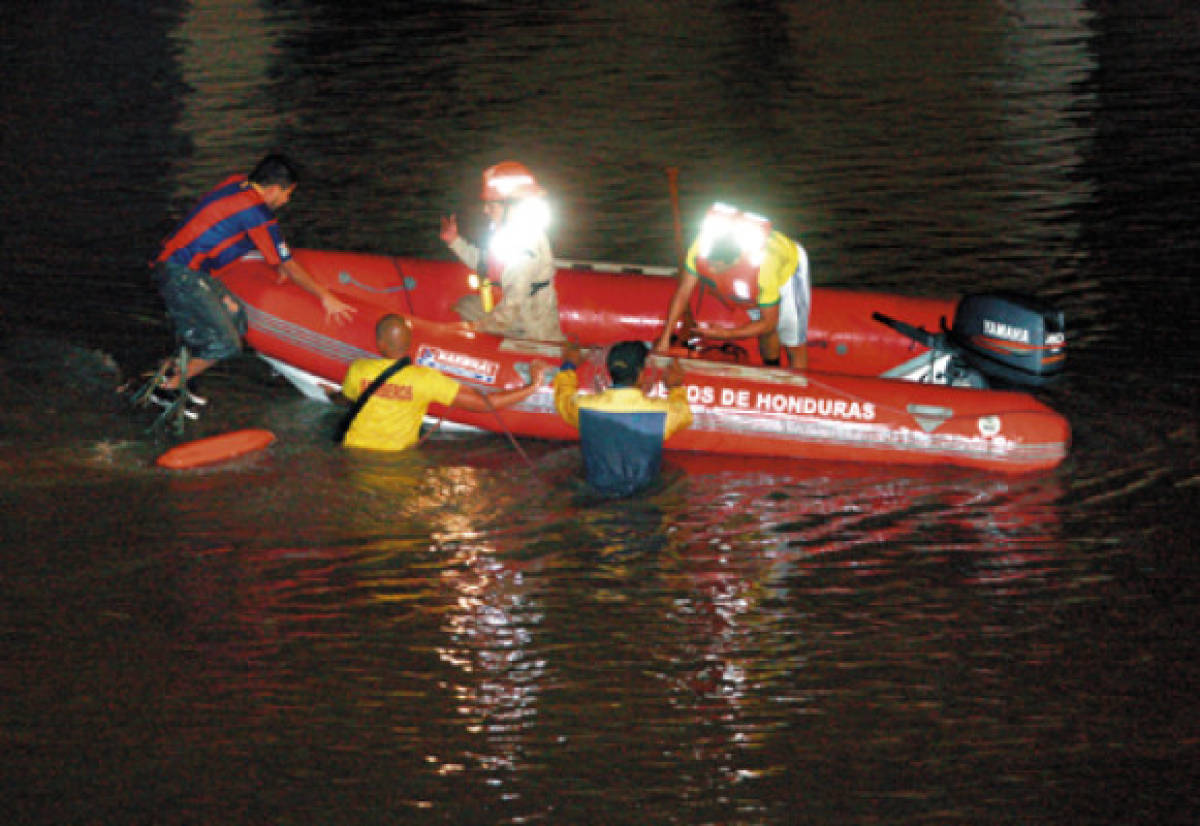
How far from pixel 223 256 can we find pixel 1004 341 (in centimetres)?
407

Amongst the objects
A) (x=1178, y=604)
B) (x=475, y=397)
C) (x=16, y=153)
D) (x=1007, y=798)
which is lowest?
(x=1007, y=798)

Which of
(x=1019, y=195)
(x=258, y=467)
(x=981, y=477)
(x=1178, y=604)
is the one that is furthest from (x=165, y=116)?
(x=1178, y=604)

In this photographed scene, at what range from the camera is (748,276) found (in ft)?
29.6

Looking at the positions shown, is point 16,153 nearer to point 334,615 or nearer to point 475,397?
point 475,397

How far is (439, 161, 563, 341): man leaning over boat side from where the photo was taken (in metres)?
9.26

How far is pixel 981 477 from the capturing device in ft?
28.5

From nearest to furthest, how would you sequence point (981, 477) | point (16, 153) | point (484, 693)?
1. point (484, 693)
2. point (981, 477)
3. point (16, 153)

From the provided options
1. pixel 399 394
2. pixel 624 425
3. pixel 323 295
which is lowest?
pixel 624 425

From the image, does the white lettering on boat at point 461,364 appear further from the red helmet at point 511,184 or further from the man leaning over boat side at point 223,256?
the red helmet at point 511,184

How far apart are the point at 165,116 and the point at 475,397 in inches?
395

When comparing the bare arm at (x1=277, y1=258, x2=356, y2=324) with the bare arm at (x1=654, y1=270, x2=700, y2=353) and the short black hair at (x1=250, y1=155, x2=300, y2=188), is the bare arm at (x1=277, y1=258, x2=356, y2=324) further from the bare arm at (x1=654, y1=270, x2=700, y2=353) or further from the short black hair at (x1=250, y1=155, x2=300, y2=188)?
the bare arm at (x1=654, y1=270, x2=700, y2=353)

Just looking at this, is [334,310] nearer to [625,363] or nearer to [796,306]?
[625,363]

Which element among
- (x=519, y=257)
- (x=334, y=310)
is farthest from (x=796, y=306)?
(x=334, y=310)

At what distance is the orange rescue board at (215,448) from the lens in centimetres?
901
